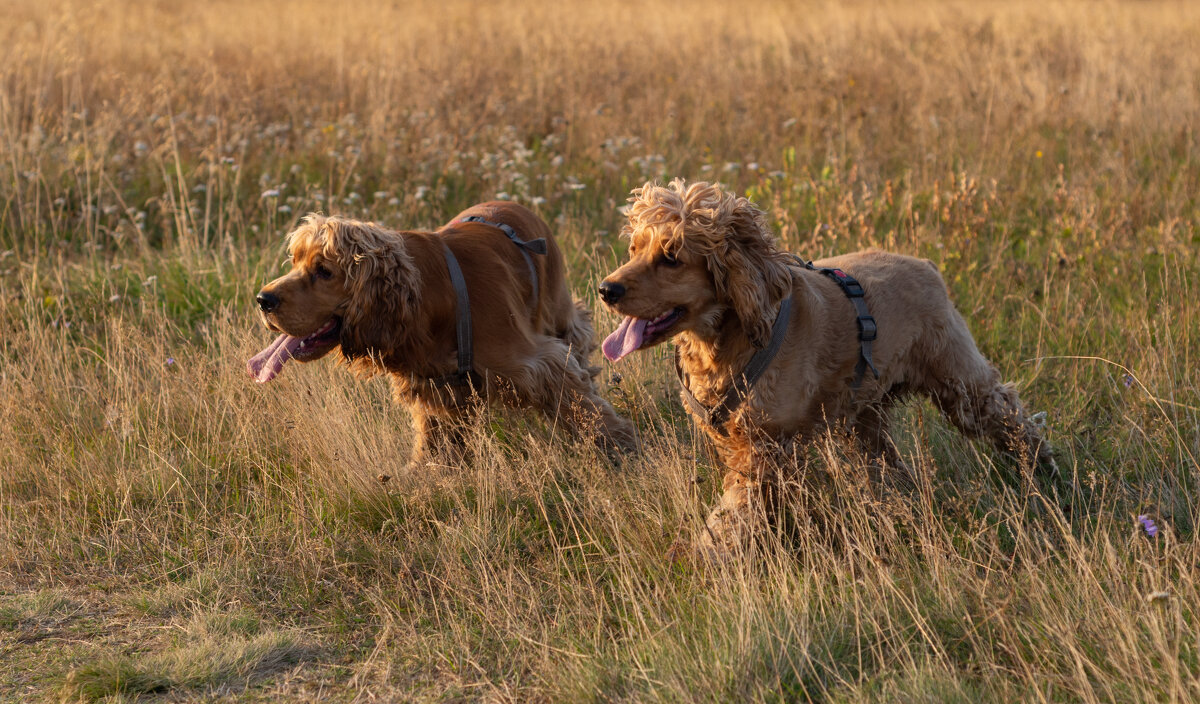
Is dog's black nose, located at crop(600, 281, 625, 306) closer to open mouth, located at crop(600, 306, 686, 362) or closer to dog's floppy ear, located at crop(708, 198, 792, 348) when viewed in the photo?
open mouth, located at crop(600, 306, 686, 362)

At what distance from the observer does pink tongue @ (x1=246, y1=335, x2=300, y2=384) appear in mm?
4262

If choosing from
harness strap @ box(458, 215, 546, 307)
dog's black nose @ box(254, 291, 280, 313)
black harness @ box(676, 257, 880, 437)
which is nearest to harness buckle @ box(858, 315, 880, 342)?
black harness @ box(676, 257, 880, 437)

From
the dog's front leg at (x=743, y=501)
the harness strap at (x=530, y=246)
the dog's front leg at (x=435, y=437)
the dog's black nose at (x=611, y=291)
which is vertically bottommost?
the dog's front leg at (x=435, y=437)

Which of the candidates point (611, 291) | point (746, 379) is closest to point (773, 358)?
point (746, 379)

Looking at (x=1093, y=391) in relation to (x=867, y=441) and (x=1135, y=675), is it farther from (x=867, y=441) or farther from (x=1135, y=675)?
(x=1135, y=675)

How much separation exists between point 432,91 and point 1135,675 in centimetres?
810

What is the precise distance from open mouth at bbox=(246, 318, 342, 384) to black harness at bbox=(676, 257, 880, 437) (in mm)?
1452

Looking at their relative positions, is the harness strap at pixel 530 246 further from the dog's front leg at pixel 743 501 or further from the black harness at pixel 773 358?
the dog's front leg at pixel 743 501

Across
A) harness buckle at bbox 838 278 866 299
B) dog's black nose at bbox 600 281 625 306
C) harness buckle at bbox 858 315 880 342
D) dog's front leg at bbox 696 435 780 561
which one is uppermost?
dog's black nose at bbox 600 281 625 306

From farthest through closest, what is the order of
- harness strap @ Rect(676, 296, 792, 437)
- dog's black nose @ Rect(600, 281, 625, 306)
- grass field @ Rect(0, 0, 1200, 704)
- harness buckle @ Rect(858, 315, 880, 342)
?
harness buckle @ Rect(858, 315, 880, 342) < harness strap @ Rect(676, 296, 792, 437) < dog's black nose @ Rect(600, 281, 625, 306) < grass field @ Rect(0, 0, 1200, 704)

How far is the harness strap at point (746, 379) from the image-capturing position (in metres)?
3.68

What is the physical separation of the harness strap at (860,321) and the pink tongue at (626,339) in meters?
0.77

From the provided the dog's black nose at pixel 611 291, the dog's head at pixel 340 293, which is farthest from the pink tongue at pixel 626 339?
the dog's head at pixel 340 293

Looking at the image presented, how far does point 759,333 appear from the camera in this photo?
359 centimetres
